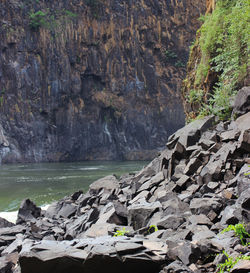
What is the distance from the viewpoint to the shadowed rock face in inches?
2101

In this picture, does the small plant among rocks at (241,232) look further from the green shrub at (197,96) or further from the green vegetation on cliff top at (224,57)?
the green shrub at (197,96)

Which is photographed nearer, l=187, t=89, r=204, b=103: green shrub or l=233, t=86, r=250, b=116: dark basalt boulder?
l=233, t=86, r=250, b=116: dark basalt boulder

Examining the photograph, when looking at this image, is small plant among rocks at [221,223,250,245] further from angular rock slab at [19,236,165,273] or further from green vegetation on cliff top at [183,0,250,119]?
green vegetation on cliff top at [183,0,250,119]

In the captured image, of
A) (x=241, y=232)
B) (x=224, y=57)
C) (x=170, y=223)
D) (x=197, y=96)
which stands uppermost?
(x=224, y=57)

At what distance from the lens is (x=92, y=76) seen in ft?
197

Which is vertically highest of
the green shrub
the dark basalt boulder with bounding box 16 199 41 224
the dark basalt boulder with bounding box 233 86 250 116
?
the green shrub

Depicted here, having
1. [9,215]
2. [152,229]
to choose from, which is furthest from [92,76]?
[152,229]

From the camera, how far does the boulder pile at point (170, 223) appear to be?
361 cm

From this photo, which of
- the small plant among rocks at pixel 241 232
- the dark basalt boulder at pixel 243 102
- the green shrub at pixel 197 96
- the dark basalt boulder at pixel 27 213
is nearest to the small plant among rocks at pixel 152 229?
the small plant among rocks at pixel 241 232

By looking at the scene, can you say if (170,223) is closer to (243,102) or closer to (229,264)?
(229,264)

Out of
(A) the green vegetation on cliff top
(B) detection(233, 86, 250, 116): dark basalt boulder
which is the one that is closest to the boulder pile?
(B) detection(233, 86, 250, 116): dark basalt boulder

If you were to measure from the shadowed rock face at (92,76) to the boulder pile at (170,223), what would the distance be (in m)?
46.5

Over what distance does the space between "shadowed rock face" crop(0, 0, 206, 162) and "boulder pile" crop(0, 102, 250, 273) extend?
4654cm

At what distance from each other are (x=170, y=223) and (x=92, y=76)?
57.3 metres
